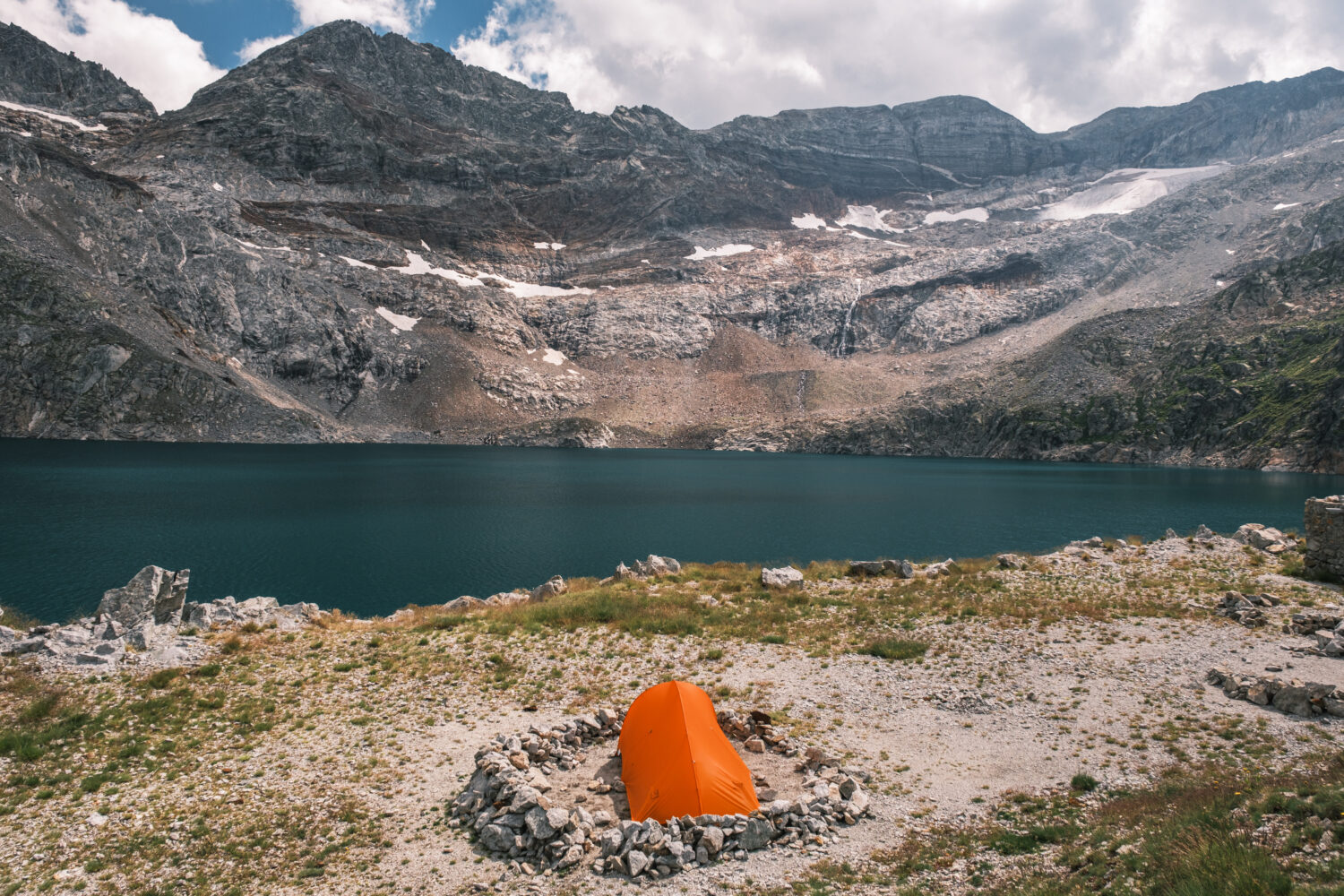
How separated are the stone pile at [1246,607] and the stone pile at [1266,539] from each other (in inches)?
405

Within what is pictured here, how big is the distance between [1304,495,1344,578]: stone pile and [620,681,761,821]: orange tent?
91.7 feet

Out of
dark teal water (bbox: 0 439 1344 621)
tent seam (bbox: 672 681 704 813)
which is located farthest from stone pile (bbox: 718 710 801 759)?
dark teal water (bbox: 0 439 1344 621)

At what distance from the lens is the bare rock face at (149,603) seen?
19542 mm

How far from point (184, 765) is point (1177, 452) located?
512 ft

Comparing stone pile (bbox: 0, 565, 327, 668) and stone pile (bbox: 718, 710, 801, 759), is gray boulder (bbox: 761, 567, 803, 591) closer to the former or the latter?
stone pile (bbox: 718, 710, 801, 759)

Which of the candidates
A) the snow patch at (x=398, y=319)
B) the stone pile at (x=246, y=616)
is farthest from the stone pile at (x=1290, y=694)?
the snow patch at (x=398, y=319)

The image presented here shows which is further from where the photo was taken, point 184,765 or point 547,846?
point 184,765

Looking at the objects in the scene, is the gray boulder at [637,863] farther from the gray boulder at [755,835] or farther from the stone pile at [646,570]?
the stone pile at [646,570]

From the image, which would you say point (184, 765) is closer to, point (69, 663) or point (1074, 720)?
point (69, 663)

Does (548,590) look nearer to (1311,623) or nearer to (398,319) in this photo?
(1311,623)

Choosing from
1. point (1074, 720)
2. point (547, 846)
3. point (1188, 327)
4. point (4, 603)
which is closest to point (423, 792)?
point (547, 846)

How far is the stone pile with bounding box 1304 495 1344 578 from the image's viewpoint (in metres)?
25.0

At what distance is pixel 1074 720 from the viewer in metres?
14.5

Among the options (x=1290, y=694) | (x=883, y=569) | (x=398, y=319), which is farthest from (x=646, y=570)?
(x=398, y=319)
